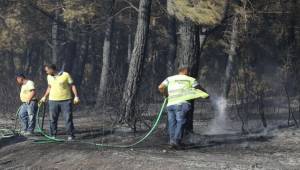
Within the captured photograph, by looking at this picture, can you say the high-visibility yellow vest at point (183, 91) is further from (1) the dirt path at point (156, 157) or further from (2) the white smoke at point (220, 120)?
(2) the white smoke at point (220, 120)

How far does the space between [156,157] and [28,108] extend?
15.5 feet

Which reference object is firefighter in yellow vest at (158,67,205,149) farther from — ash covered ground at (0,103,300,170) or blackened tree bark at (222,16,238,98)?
blackened tree bark at (222,16,238,98)

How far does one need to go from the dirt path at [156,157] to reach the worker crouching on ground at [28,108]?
1105mm

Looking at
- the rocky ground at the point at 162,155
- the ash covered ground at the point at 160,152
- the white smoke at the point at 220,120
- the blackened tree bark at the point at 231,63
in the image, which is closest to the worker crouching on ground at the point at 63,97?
the ash covered ground at the point at 160,152

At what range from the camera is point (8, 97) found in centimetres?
2258

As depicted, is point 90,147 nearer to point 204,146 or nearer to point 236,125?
point 204,146

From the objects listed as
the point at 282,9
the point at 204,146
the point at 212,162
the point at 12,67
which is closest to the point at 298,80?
the point at 282,9

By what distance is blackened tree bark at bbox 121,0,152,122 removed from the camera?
16359 mm

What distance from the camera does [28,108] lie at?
47.2 ft

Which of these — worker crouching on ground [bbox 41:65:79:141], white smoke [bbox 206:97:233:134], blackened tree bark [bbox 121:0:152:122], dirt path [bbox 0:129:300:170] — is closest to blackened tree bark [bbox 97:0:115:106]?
white smoke [bbox 206:97:233:134]

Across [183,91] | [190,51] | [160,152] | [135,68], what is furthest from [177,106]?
[135,68]

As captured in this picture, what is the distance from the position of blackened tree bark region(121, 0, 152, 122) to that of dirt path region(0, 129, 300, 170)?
379 cm

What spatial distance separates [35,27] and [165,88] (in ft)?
75.0

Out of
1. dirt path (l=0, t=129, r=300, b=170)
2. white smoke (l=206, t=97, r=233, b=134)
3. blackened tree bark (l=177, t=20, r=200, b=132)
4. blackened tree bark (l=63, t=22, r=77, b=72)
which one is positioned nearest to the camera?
dirt path (l=0, t=129, r=300, b=170)
